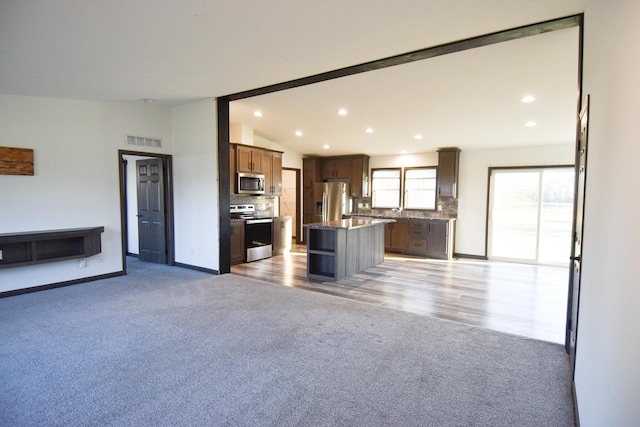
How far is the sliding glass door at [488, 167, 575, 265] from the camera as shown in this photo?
257 inches

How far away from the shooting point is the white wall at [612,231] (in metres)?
1.09

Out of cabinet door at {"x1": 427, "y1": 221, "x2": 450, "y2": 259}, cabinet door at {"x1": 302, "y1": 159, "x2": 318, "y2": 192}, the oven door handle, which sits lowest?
cabinet door at {"x1": 427, "y1": 221, "x2": 450, "y2": 259}

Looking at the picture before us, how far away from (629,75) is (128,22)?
3270 mm

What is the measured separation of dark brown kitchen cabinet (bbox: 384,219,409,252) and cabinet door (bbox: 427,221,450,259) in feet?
1.76

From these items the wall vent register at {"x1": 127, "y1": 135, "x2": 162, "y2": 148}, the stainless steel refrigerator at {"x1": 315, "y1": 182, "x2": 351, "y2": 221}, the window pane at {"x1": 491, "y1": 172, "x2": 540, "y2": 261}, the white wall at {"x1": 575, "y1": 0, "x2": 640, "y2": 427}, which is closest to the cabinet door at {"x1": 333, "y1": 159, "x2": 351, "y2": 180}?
the stainless steel refrigerator at {"x1": 315, "y1": 182, "x2": 351, "y2": 221}

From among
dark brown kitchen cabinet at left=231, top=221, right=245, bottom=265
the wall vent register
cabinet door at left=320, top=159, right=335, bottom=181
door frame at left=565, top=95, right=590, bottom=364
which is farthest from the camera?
cabinet door at left=320, top=159, right=335, bottom=181

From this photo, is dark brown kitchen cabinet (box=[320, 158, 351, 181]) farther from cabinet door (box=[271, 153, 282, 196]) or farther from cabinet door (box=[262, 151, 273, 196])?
cabinet door (box=[262, 151, 273, 196])

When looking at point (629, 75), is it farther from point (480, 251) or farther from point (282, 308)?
point (480, 251)

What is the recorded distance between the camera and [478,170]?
23.6 ft

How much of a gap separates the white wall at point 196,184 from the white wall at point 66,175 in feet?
2.02

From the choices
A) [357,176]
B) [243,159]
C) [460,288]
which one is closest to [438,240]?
[460,288]

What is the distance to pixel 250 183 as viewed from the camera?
265 inches

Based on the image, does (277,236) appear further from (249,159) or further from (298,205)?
(298,205)

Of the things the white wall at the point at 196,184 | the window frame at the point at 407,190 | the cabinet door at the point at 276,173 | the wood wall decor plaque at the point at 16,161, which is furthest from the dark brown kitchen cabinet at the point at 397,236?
the wood wall decor plaque at the point at 16,161
